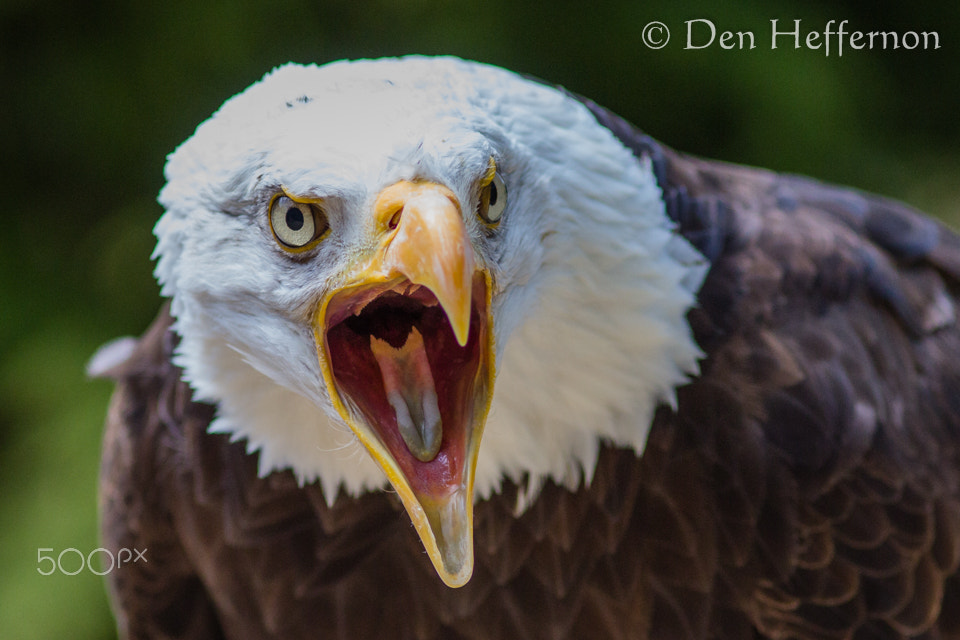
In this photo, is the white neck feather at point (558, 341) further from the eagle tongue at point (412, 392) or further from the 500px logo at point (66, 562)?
the 500px logo at point (66, 562)

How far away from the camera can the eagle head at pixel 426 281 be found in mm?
947

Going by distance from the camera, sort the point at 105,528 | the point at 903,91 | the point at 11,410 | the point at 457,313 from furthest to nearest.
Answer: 1. the point at 903,91
2. the point at 11,410
3. the point at 105,528
4. the point at 457,313

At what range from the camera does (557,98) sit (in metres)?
1.19

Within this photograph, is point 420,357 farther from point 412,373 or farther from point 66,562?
point 66,562

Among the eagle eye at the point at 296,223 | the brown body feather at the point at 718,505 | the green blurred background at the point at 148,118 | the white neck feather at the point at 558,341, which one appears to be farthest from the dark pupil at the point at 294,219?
the green blurred background at the point at 148,118

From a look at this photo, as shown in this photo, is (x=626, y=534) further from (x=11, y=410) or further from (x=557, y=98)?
(x=11, y=410)

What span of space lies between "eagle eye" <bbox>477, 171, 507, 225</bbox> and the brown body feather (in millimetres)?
364

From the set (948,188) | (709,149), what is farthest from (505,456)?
(948,188)

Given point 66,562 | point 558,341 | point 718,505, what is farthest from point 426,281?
point 66,562

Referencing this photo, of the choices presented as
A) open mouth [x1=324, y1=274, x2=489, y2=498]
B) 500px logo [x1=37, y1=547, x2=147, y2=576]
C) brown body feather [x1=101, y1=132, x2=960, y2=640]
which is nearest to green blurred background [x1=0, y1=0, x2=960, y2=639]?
500px logo [x1=37, y1=547, x2=147, y2=576]

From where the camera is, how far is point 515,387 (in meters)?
1.20

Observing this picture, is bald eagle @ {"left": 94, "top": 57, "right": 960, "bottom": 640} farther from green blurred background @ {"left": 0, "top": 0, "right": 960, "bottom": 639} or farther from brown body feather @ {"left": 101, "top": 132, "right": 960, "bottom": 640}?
green blurred background @ {"left": 0, "top": 0, "right": 960, "bottom": 639}

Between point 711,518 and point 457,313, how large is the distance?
65 cm

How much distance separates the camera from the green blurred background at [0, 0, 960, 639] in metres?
2.50
